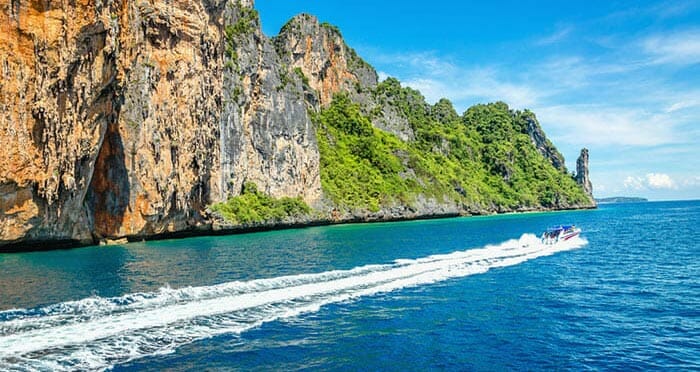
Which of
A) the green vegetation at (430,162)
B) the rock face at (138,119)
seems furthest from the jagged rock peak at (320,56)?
the rock face at (138,119)

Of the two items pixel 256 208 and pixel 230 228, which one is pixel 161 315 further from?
pixel 256 208

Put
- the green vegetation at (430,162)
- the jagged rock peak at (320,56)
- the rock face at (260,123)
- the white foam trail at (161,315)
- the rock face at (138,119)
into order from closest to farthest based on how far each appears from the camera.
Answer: the white foam trail at (161,315) → the rock face at (138,119) → the rock face at (260,123) → the green vegetation at (430,162) → the jagged rock peak at (320,56)

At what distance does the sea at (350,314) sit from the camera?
49.4 feet

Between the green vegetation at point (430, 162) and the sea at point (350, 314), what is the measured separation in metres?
66.2

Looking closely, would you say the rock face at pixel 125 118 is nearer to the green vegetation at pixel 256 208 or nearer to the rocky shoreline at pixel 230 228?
the rocky shoreline at pixel 230 228

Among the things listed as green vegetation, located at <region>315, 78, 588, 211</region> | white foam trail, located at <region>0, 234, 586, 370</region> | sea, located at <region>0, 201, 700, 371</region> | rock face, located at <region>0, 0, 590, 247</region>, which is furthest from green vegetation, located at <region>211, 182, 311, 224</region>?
white foam trail, located at <region>0, 234, 586, 370</region>

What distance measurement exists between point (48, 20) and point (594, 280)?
4337 centimetres

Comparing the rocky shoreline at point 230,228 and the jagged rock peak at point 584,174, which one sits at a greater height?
the jagged rock peak at point 584,174

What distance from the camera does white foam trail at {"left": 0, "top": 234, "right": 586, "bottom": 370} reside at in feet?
49.1

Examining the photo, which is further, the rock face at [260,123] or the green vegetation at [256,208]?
the rock face at [260,123]

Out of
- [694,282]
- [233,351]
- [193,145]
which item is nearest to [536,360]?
[233,351]

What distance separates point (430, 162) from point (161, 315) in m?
119

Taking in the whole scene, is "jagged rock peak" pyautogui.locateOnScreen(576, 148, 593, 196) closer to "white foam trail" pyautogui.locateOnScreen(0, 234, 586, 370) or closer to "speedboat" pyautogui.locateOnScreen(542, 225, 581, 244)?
"speedboat" pyautogui.locateOnScreen(542, 225, 581, 244)

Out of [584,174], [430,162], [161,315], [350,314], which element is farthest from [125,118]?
[584,174]
